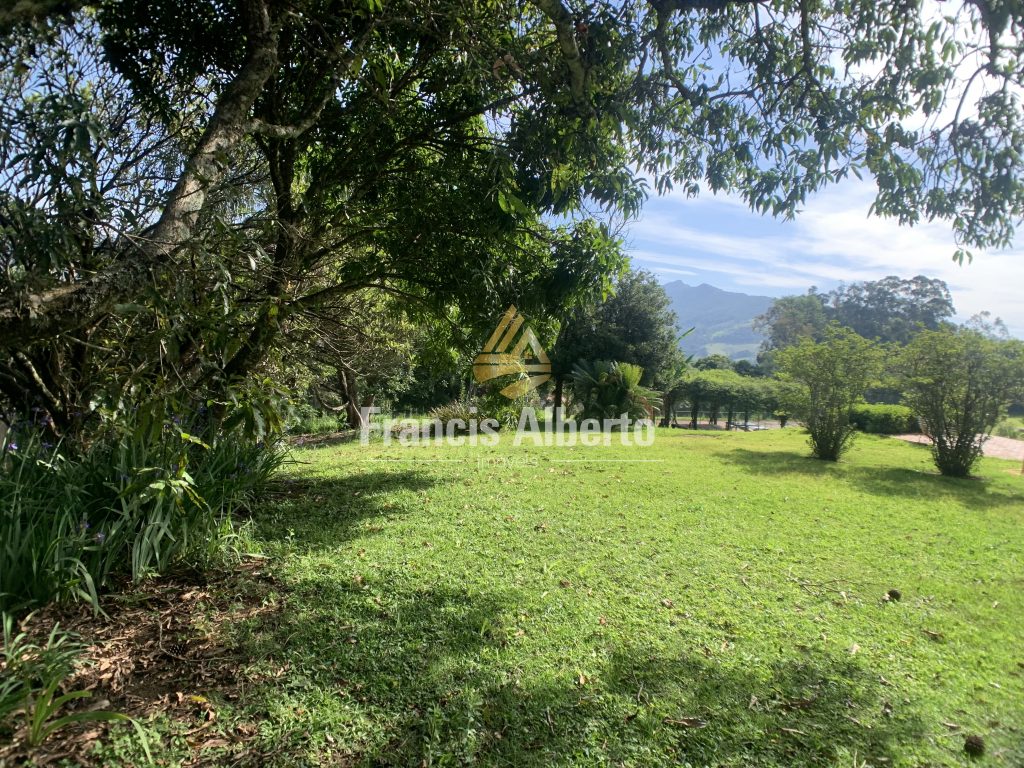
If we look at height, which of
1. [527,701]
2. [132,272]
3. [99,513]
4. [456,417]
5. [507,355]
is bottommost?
[527,701]

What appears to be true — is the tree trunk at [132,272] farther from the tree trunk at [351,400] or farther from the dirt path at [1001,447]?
the dirt path at [1001,447]

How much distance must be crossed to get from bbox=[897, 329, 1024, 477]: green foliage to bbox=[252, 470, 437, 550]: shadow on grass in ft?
30.2

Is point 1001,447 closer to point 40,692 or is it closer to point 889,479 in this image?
point 889,479

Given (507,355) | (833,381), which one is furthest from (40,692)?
(833,381)

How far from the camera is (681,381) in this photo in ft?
73.7

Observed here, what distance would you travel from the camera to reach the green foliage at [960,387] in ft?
29.6

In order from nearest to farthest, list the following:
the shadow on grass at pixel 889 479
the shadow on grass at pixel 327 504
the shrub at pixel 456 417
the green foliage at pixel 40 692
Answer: the green foliage at pixel 40 692 → the shadow on grass at pixel 327 504 → the shadow on grass at pixel 889 479 → the shrub at pixel 456 417

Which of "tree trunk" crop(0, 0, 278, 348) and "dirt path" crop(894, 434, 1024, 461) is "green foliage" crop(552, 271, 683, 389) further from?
"tree trunk" crop(0, 0, 278, 348)

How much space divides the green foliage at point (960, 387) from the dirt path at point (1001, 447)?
5.63 feet

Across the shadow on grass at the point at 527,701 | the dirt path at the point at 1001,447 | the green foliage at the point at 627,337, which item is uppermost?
the green foliage at the point at 627,337

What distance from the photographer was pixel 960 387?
9344mm

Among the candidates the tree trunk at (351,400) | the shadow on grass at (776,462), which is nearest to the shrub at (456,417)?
the tree trunk at (351,400)

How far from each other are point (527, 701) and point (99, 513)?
299cm

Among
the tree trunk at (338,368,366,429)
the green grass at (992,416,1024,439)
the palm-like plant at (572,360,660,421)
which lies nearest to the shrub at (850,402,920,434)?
the green grass at (992,416,1024,439)
